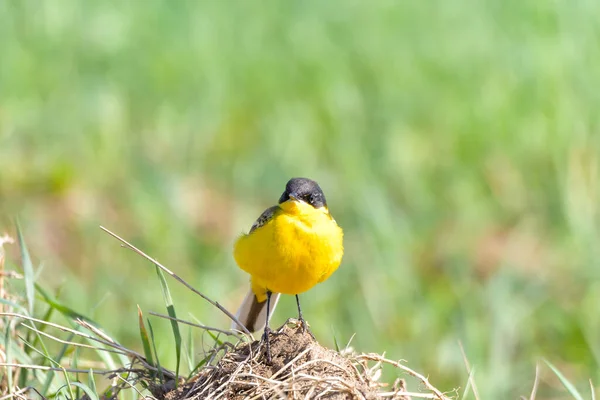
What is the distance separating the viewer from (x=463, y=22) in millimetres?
13078

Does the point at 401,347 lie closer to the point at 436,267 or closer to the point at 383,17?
the point at 436,267

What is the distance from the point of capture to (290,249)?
197 inches

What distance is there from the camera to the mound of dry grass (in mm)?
4035

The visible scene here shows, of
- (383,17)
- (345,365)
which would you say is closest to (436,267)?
(383,17)

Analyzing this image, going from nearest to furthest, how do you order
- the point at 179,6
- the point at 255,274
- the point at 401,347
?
the point at 255,274 → the point at 401,347 → the point at 179,6

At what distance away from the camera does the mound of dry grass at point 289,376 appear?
4.04 meters

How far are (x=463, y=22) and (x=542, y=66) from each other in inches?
71.6

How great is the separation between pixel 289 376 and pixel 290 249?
0.96m

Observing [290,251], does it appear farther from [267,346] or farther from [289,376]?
[289,376]

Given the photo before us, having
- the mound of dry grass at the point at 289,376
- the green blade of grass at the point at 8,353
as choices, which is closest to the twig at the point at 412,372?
the mound of dry grass at the point at 289,376

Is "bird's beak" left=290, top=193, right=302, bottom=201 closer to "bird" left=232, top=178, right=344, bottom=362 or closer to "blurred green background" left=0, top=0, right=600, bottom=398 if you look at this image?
"bird" left=232, top=178, right=344, bottom=362

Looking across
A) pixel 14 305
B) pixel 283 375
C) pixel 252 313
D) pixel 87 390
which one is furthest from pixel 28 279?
pixel 283 375

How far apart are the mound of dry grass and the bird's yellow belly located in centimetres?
58

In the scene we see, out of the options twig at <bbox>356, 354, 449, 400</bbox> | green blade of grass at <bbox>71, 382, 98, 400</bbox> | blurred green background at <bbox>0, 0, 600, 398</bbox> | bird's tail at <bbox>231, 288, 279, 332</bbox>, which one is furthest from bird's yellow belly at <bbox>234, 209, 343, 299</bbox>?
blurred green background at <bbox>0, 0, 600, 398</bbox>
